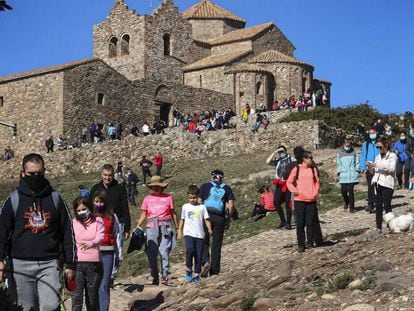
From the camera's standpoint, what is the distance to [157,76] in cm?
5428

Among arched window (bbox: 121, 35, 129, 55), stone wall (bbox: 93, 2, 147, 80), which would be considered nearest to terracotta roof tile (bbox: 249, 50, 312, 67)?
stone wall (bbox: 93, 2, 147, 80)

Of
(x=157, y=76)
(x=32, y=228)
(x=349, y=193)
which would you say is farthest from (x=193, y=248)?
(x=157, y=76)

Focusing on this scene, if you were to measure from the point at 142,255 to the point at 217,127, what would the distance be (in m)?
23.3

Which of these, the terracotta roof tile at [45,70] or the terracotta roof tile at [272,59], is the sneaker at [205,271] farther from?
the terracotta roof tile at [272,59]

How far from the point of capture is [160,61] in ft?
180

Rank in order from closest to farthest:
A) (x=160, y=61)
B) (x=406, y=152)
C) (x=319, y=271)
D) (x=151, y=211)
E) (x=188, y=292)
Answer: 1. (x=319, y=271)
2. (x=188, y=292)
3. (x=151, y=211)
4. (x=406, y=152)
5. (x=160, y=61)

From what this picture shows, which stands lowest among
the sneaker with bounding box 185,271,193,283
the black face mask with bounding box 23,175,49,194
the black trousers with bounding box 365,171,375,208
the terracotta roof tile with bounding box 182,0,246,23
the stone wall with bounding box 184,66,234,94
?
the sneaker with bounding box 185,271,193,283

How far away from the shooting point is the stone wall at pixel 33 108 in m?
46.0

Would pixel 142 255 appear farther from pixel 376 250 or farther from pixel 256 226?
pixel 376 250

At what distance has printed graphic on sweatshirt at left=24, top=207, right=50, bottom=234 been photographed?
8.32m

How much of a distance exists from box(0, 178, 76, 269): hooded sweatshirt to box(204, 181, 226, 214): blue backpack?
5136mm

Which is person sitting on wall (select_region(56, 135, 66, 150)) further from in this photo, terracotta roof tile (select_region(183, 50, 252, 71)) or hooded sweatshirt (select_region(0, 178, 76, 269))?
hooded sweatshirt (select_region(0, 178, 76, 269))

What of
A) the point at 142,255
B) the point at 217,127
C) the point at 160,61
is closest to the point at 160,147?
the point at 217,127

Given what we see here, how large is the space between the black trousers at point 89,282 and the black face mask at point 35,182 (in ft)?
6.05
